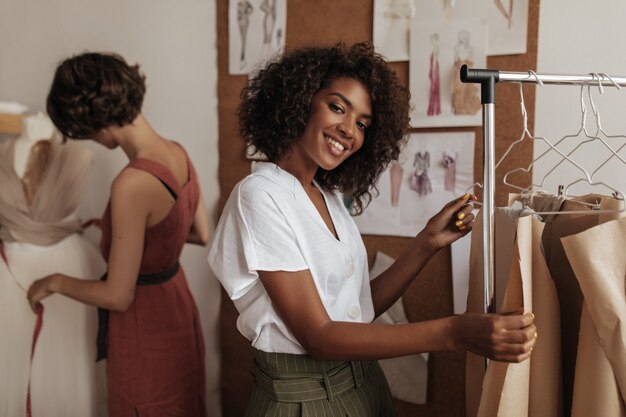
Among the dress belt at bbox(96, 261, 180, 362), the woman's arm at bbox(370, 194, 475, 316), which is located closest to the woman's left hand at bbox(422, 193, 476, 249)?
the woman's arm at bbox(370, 194, 475, 316)

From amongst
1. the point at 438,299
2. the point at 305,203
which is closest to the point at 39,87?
the point at 305,203

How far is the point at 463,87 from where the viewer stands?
1.33 metres

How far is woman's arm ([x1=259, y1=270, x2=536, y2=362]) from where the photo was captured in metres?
0.67

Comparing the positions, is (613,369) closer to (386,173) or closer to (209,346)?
(386,173)

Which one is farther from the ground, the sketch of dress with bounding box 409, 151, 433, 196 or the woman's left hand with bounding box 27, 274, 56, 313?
the sketch of dress with bounding box 409, 151, 433, 196

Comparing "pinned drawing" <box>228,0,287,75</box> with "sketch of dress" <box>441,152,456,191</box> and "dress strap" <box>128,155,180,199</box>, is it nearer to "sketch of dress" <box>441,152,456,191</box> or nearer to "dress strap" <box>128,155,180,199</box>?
"dress strap" <box>128,155,180,199</box>

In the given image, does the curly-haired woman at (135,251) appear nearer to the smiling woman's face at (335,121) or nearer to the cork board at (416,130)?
the cork board at (416,130)

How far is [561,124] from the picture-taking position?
1.24 metres

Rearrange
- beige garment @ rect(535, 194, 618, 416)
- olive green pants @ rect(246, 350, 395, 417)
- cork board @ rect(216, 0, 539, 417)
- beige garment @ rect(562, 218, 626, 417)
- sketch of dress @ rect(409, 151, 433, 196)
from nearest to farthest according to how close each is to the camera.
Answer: beige garment @ rect(562, 218, 626, 417)
beige garment @ rect(535, 194, 618, 416)
olive green pants @ rect(246, 350, 395, 417)
cork board @ rect(216, 0, 539, 417)
sketch of dress @ rect(409, 151, 433, 196)

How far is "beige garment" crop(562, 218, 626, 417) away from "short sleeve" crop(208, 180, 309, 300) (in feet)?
1.33

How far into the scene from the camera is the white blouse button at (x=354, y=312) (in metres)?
0.94

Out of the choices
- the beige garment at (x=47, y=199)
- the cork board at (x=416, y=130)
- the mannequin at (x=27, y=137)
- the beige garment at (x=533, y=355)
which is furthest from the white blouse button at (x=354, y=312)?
the mannequin at (x=27, y=137)

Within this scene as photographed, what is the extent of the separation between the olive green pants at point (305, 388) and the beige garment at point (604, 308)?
15.8 inches

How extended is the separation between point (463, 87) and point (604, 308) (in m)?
0.80
